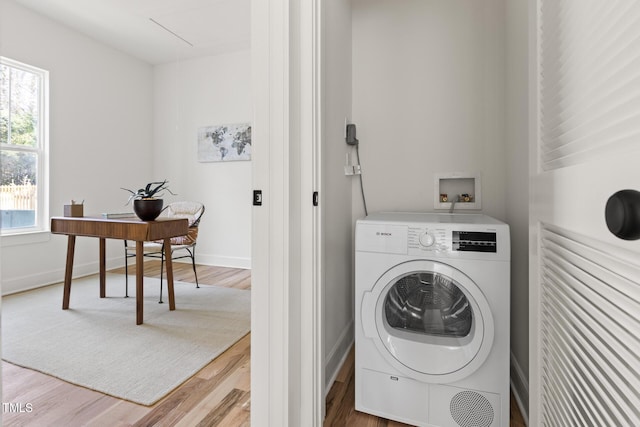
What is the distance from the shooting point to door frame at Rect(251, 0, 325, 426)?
3.59 feet

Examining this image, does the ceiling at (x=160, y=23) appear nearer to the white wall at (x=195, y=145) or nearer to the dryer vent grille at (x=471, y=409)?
the white wall at (x=195, y=145)

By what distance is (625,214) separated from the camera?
417 millimetres

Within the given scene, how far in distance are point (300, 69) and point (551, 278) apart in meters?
1.03

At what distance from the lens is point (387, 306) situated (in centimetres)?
139

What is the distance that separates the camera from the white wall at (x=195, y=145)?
12.7 ft

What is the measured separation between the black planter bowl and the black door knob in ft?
8.13

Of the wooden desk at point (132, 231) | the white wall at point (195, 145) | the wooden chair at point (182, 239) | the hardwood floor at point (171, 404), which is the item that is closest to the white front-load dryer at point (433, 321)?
the hardwood floor at point (171, 404)

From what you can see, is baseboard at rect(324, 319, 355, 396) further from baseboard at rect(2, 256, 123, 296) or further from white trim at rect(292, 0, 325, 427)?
baseboard at rect(2, 256, 123, 296)

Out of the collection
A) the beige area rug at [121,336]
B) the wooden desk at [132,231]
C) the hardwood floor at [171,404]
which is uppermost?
the wooden desk at [132,231]

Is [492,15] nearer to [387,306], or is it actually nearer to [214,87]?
[387,306]

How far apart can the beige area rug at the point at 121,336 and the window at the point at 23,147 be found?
2.50ft

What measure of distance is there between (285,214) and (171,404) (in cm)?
108

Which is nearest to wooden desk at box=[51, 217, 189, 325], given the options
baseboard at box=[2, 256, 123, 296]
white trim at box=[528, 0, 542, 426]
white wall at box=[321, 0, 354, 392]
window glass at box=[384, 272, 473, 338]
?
baseboard at box=[2, 256, 123, 296]

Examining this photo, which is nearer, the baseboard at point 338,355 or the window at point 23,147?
the baseboard at point 338,355
